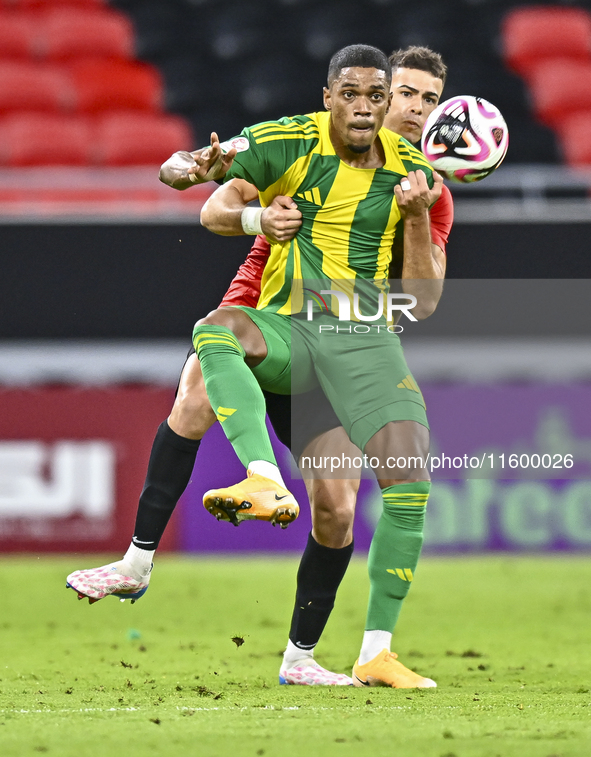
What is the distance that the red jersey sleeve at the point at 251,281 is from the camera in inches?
156

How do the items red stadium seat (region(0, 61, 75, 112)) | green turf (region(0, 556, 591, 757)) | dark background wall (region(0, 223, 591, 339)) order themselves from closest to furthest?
green turf (region(0, 556, 591, 757))
dark background wall (region(0, 223, 591, 339))
red stadium seat (region(0, 61, 75, 112))

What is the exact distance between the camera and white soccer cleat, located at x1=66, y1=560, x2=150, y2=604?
143 inches

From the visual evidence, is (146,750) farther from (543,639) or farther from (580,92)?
(580,92)

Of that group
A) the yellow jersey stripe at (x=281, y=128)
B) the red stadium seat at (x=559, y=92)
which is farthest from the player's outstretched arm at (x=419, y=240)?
the red stadium seat at (x=559, y=92)

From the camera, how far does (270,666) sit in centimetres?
437

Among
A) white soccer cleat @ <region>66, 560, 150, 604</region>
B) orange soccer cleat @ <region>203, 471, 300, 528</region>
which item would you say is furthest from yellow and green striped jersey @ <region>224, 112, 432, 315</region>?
white soccer cleat @ <region>66, 560, 150, 604</region>

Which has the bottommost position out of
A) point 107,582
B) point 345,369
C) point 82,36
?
point 107,582

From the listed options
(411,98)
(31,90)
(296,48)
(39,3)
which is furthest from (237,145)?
(39,3)

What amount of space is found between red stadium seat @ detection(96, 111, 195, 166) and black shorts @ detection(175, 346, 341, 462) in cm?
611

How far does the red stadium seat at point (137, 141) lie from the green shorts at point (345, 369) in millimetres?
6249

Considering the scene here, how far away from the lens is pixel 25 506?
26.1ft

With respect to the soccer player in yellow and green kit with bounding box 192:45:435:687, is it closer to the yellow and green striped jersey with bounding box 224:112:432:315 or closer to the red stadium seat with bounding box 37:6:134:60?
the yellow and green striped jersey with bounding box 224:112:432:315

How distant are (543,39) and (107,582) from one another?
30.9 ft

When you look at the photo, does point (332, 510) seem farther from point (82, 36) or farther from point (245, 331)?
point (82, 36)
